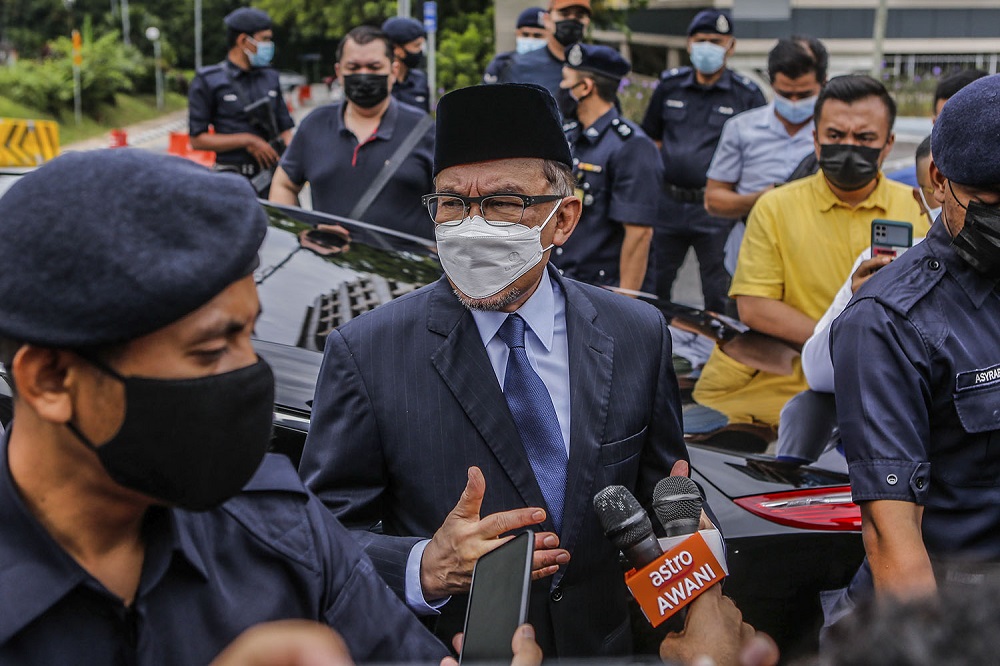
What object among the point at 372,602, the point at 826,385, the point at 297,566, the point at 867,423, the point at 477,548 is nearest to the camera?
the point at 297,566

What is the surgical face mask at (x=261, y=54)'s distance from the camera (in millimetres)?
8438

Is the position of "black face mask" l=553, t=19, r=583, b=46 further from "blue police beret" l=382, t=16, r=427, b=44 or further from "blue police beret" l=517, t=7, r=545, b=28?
"blue police beret" l=382, t=16, r=427, b=44

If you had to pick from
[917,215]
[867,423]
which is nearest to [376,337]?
[867,423]

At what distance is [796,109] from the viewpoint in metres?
5.96

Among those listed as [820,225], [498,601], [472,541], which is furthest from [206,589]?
[820,225]

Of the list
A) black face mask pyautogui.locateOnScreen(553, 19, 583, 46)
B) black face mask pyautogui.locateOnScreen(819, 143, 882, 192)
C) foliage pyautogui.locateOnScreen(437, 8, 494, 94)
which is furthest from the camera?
foliage pyautogui.locateOnScreen(437, 8, 494, 94)

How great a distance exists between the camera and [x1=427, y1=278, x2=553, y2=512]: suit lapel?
2.33m

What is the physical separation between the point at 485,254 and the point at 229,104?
638cm

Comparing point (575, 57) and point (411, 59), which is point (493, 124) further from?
point (411, 59)

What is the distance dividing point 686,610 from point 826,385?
145 cm

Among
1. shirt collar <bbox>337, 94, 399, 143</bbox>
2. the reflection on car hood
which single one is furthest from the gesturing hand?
shirt collar <bbox>337, 94, 399, 143</bbox>

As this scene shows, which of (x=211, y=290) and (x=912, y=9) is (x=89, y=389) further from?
(x=912, y=9)

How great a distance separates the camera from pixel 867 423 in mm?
2311

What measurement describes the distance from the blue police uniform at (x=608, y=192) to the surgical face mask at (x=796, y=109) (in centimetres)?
93
